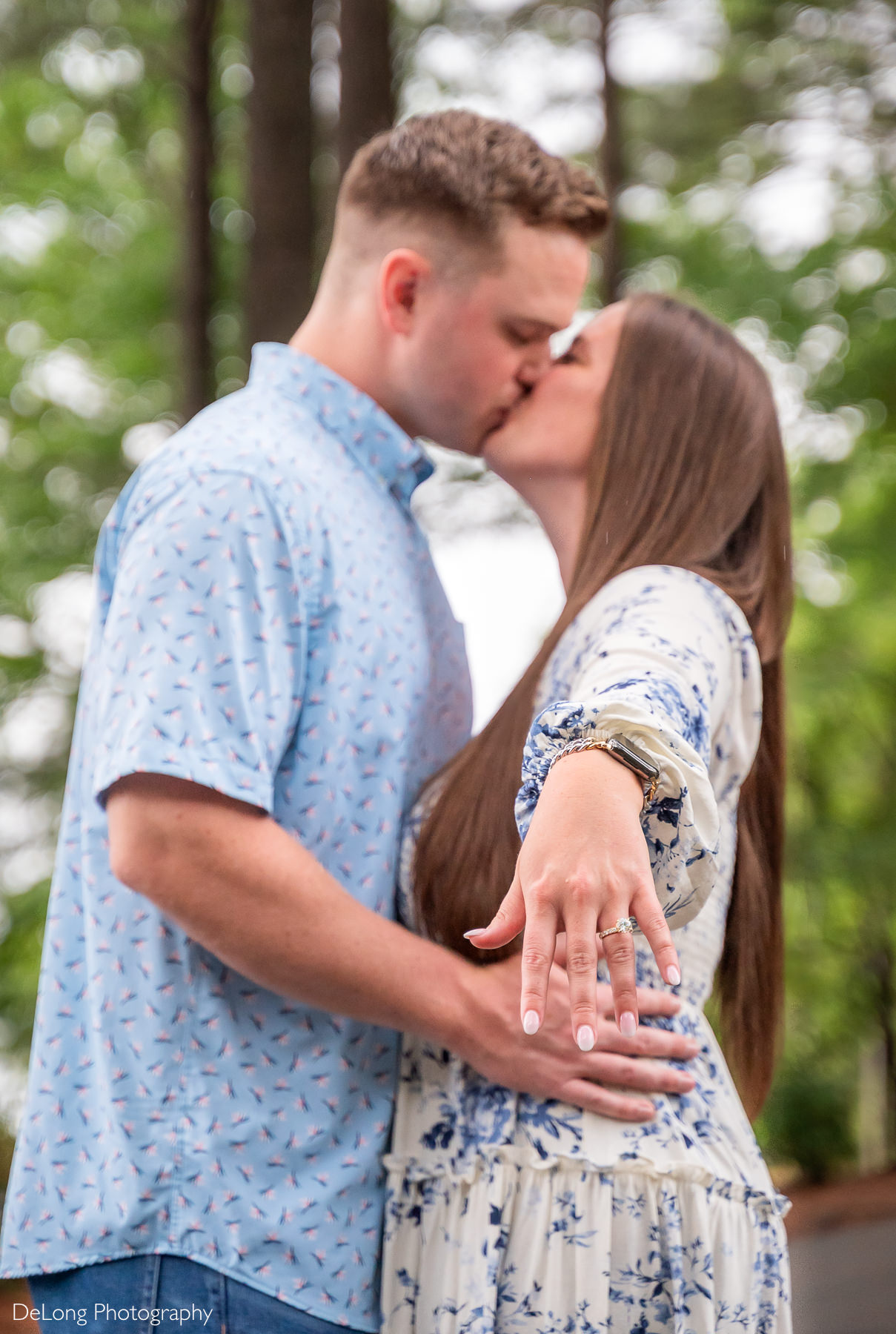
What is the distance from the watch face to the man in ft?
1.50

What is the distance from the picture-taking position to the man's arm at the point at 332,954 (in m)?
1.35

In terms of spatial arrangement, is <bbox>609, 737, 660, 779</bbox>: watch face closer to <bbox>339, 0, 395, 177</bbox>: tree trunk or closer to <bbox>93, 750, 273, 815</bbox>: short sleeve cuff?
<bbox>93, 750, 273, 815</bbox>: short sleeve cuff

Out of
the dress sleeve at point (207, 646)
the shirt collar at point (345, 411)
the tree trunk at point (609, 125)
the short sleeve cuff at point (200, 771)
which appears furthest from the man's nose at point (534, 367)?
the tree trunk at point (609, 125)

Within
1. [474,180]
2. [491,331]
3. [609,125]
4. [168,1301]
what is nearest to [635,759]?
[168,1301]

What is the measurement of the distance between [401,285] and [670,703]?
1017mm

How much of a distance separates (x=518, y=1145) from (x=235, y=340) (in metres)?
5.46

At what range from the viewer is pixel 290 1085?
1493 millimetres

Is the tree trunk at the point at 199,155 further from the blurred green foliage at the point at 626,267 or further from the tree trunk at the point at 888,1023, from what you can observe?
the tree trunk at the point at 888,1023

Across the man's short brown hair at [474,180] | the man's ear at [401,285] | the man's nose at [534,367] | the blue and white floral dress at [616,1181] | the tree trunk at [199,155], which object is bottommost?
the blue and white floral dress at [616,1181]

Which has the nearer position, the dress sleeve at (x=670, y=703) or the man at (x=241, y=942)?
the dress sleeve at (x=670, y=703)

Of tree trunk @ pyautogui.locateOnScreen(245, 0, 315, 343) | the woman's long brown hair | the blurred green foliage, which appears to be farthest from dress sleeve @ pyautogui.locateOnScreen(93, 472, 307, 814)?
the blurred green foliage

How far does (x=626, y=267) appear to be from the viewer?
20.5ft

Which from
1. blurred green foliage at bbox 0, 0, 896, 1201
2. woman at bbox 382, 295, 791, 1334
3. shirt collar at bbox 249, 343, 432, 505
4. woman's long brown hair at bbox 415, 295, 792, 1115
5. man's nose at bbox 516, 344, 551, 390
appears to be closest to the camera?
woman at bbox 382, 295, 791, 1334

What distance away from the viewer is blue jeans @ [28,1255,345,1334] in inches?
55.2
